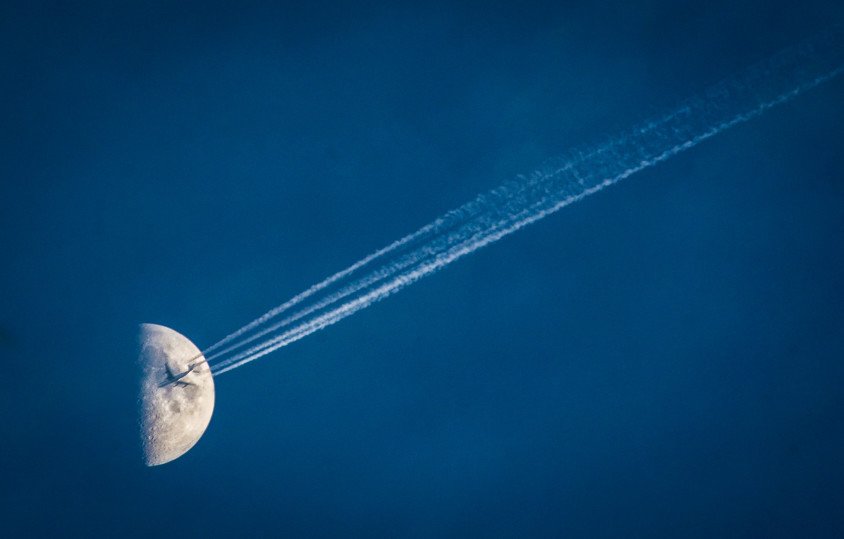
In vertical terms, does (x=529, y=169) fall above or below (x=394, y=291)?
above

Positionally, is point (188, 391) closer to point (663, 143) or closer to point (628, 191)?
point (628, 191)

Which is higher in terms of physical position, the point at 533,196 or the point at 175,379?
the point at 533,196

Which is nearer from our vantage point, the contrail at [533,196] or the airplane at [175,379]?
the contrail at [533,196]

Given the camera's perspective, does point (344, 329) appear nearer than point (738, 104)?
No

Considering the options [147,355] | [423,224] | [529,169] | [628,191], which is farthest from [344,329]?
[628,191]

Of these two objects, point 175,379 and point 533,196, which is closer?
point 175,379

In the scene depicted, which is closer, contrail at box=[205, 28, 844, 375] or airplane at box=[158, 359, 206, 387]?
contrail at box=[205, 28, 844, 375]

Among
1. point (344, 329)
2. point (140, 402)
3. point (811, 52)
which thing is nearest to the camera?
point (811, 52)

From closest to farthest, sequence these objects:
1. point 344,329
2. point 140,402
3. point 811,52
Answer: point 811,52 < point 140,402 < point 344,329
